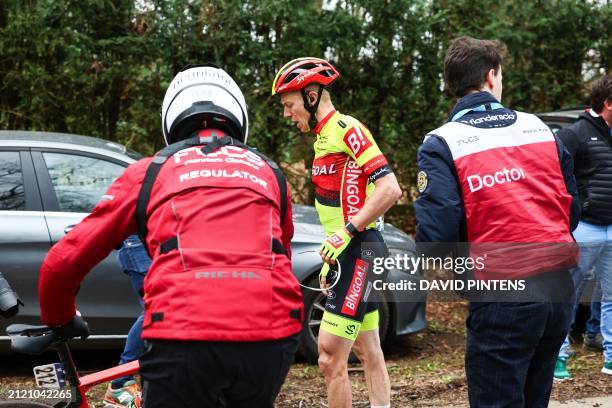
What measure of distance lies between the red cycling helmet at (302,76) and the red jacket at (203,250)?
6.40ft

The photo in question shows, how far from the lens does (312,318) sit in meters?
6.36

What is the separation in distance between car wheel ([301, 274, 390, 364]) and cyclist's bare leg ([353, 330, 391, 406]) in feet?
5.03

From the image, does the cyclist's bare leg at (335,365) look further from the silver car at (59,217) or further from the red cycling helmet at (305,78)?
the silver car at (59,217)

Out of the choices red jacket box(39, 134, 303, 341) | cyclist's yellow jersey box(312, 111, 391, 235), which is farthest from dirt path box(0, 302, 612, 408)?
red jacket box(39, 134, 303, 341)

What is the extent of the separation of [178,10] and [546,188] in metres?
5.61

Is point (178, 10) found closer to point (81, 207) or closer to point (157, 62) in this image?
point (157, 62)

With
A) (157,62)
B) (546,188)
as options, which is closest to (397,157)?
(157,62)

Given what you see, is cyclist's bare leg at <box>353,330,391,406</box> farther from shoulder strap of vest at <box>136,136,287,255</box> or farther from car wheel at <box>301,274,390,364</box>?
shoulder strap of vest at <box>136,136,287,255</box>

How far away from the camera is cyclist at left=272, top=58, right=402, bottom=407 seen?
4.34 metres

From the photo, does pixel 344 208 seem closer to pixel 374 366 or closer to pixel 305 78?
pixel 305 78

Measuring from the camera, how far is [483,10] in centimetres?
912

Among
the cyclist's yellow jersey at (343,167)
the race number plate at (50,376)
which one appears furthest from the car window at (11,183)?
the race number plate at (50,376)

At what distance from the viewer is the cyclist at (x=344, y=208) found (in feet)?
14.2

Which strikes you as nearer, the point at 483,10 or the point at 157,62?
the point at 157,62
